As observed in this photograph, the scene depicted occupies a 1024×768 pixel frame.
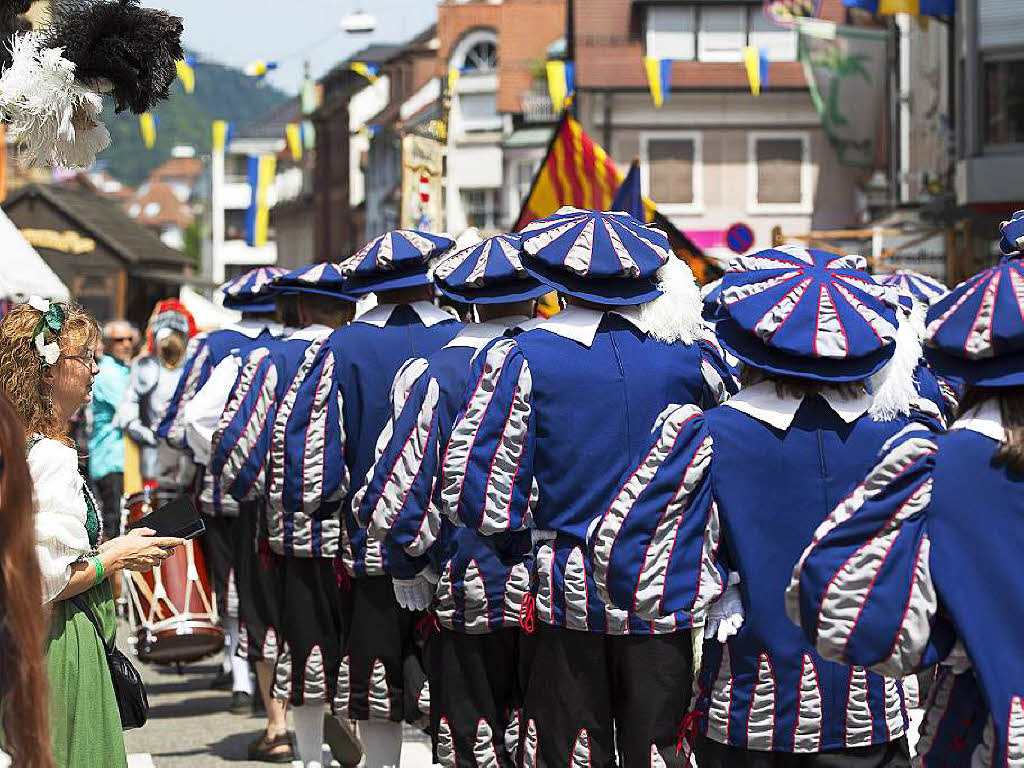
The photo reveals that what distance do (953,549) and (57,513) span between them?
2.05m

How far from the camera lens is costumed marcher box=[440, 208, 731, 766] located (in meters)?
5.25

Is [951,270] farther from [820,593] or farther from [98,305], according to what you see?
[98,305]

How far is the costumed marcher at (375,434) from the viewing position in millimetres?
6910

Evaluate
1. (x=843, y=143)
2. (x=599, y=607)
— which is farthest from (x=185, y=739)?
(x=843, y=143)

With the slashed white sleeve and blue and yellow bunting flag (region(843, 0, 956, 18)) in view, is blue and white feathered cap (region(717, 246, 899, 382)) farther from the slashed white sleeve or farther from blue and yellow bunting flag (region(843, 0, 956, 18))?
blue and yellow bunting flag (region(843, 0, 956, 18))

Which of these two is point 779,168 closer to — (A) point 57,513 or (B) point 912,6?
(B) point 912,6

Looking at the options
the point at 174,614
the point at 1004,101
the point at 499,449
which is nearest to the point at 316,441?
the point at 499,449

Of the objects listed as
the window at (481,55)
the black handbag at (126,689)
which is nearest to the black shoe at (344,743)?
the black handbag at (126,689)

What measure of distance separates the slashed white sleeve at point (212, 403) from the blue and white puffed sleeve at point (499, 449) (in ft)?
12.8

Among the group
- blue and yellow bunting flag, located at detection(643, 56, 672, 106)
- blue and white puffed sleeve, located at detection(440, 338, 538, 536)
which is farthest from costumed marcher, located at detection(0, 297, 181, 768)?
blue and yellow bunting flag, located at detection(643, 56, 672, 106)

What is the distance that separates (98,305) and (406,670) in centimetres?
4680

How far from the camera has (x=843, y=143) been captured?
39.2 meters

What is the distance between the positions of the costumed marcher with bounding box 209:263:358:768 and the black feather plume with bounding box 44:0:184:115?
92.2 inches

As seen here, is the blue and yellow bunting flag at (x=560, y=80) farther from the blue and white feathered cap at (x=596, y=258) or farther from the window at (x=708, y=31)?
the blue and white feathered cap at (x=596, y=258)
